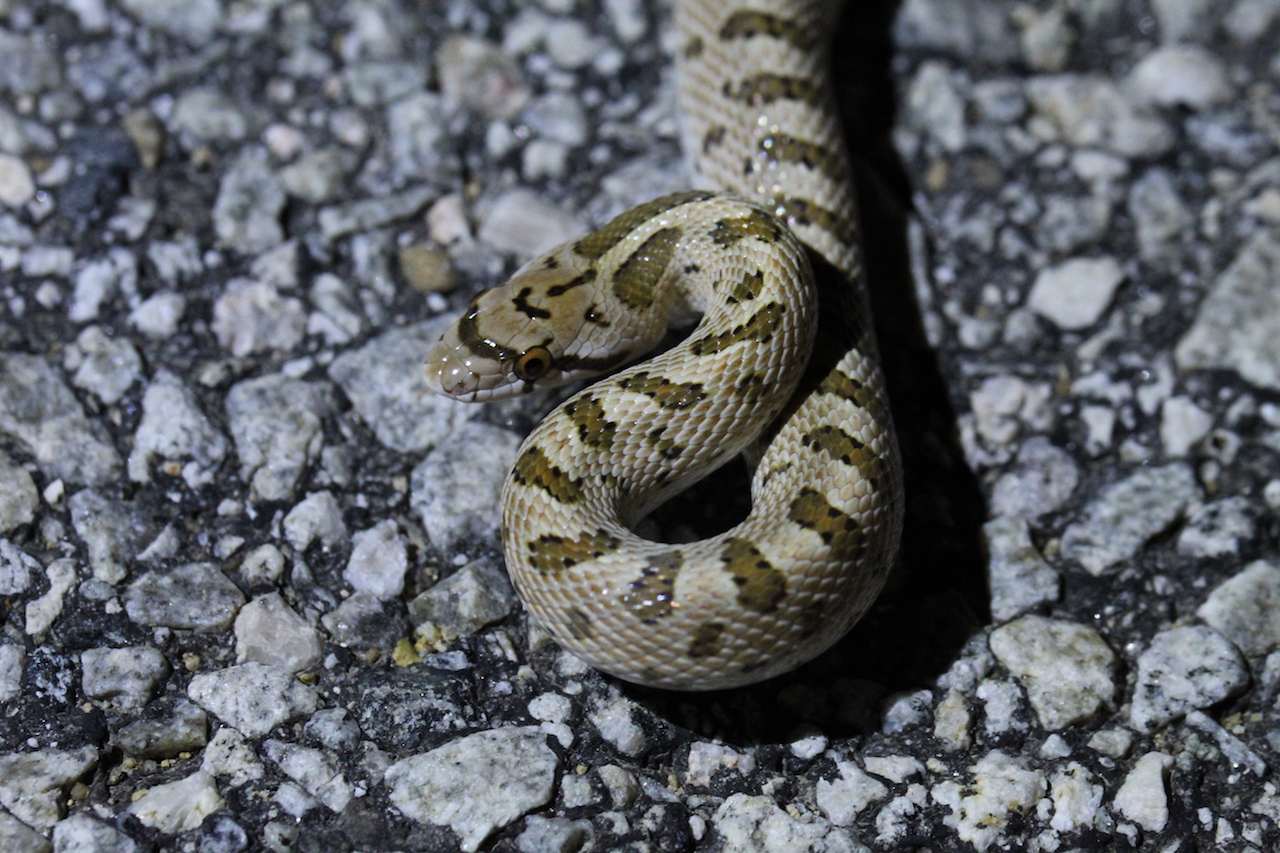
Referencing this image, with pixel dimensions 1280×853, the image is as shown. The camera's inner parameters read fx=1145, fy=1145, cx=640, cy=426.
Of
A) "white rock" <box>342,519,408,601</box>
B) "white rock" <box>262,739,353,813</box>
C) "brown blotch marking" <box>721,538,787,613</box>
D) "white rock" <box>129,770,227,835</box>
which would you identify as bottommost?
"white rock" <box>129,770,227,835</box>

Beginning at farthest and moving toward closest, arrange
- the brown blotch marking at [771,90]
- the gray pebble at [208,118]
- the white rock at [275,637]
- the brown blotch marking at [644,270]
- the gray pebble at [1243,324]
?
1. the gray pebble at [208,118]
2. the brown blotch marking at [771,90]
3. the gray pebble at [1243,324]
4. the brown blotch marking at [644,270]
5. the white rock at [275,637]

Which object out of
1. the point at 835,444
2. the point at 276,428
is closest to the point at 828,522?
the point at 835,444

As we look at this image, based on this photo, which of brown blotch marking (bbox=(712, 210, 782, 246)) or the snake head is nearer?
the snake head

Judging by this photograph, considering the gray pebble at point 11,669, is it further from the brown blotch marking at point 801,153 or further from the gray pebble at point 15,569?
the brown blotch marking at point 801,153

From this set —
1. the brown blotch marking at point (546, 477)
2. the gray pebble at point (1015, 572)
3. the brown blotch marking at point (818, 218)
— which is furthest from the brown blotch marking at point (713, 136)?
the gray pebble at point (1015, 572)

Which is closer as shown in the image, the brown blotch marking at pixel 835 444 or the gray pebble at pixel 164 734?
the gray pebble at pixel 164 734

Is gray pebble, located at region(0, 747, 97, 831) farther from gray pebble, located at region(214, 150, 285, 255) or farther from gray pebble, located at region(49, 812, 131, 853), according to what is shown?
gray pebble, located at region(214, 150, 285, 255)

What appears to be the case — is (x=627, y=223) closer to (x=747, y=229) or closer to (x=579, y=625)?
(x=747, y=229)

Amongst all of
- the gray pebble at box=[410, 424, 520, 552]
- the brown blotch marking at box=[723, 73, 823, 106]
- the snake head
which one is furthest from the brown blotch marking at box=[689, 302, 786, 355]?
the brown blotch marking at box=[723, 73, 823, 106]
